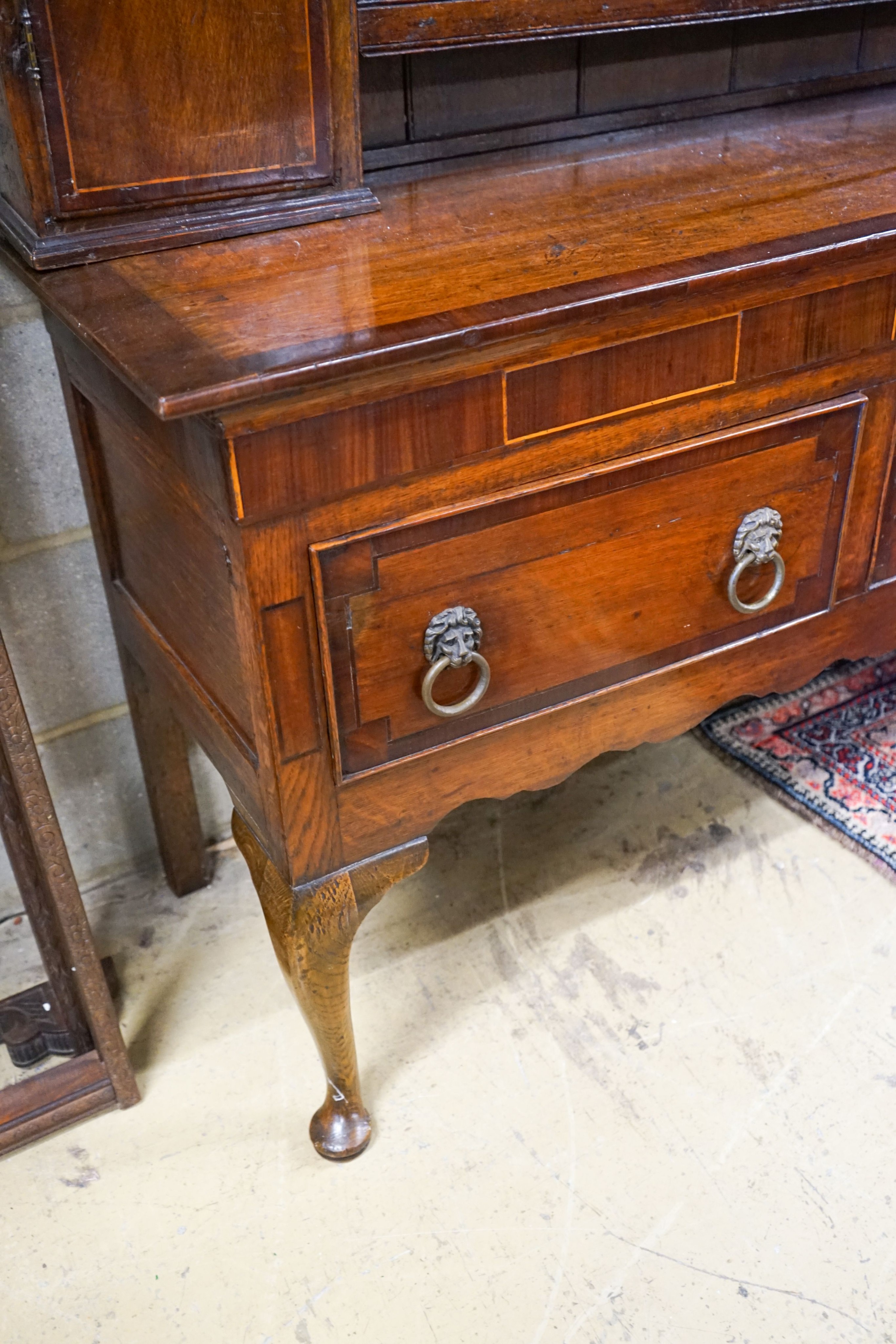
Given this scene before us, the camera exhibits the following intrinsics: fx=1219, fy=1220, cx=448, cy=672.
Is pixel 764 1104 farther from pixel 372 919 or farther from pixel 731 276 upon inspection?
pixel 731 276

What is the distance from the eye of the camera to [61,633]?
1.62 metres

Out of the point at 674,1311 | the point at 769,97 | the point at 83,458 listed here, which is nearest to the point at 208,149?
the point at 83,458

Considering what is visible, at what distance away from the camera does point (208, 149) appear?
49.0 inches

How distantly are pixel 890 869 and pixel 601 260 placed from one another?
108 cm

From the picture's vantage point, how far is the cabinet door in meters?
1.16

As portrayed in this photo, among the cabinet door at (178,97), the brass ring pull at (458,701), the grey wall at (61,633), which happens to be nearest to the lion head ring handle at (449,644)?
the brass ring pull at (458,701)

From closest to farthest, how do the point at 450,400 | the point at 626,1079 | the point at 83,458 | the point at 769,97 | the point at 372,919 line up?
the point at 450,400 → the point at 83,458 → the point at 626,1079 → the point at 769,97 → the point at 372,919

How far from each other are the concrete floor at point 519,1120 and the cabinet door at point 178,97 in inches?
40.1

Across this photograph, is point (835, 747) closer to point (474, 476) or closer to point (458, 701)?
point (458, 701)

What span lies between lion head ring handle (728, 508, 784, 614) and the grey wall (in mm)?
816

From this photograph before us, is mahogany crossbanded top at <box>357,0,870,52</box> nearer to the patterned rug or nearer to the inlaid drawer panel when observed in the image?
the inlaid drawer panel

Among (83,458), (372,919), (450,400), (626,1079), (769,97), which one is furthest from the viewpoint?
(372,919)

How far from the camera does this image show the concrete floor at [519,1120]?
1.30 meters

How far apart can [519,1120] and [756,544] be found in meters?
0.75
